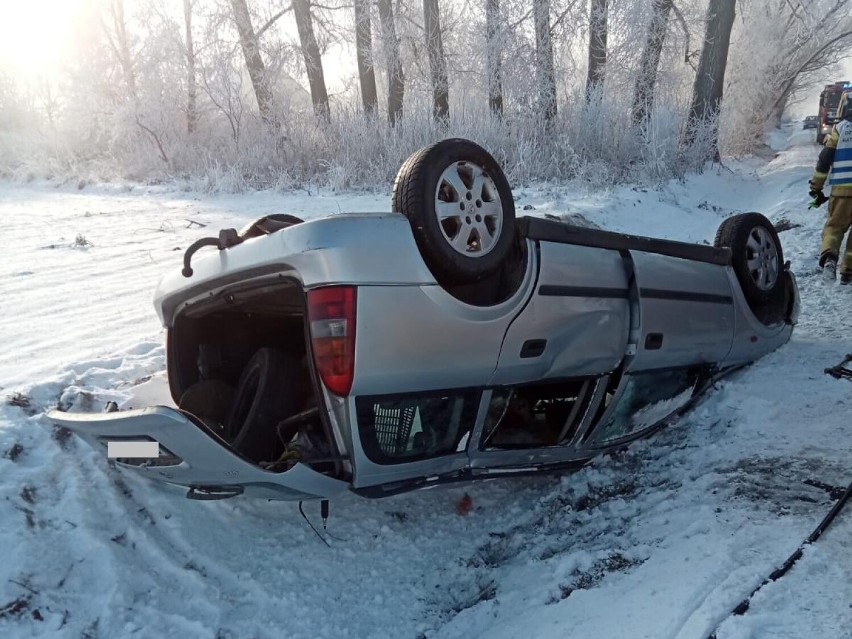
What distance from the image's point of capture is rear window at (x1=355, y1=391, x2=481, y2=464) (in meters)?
2.44

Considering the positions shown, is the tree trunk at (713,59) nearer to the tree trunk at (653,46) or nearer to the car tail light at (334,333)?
the tree trunk at (653,46)

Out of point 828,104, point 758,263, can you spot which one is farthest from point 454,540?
point 828,104

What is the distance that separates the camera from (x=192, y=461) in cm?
219

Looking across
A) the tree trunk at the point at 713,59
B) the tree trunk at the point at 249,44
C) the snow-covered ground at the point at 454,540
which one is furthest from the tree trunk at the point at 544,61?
the snow-covered ground at the point at 454,540

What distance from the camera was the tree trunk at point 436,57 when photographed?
49.0 ft

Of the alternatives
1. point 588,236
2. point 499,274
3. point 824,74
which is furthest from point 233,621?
point 824,74

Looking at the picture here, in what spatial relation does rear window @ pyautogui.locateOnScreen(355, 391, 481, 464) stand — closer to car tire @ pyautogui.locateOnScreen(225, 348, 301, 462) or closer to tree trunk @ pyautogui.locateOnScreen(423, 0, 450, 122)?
car tire @ pyautogui.locateOnScreen(225, 348, 301, 462)

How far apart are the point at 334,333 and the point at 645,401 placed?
1.99 metres

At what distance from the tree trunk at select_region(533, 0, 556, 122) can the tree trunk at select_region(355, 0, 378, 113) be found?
4041 mm

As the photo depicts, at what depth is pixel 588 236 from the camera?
305 cm

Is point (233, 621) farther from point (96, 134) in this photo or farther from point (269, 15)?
point (96, 134)

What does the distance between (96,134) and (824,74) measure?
34885mm

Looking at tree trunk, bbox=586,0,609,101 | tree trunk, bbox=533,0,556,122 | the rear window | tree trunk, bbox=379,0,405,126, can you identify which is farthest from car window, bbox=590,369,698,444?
tree trunk, bbox=379,0,405,126

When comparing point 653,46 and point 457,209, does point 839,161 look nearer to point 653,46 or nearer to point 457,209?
point 457,209
